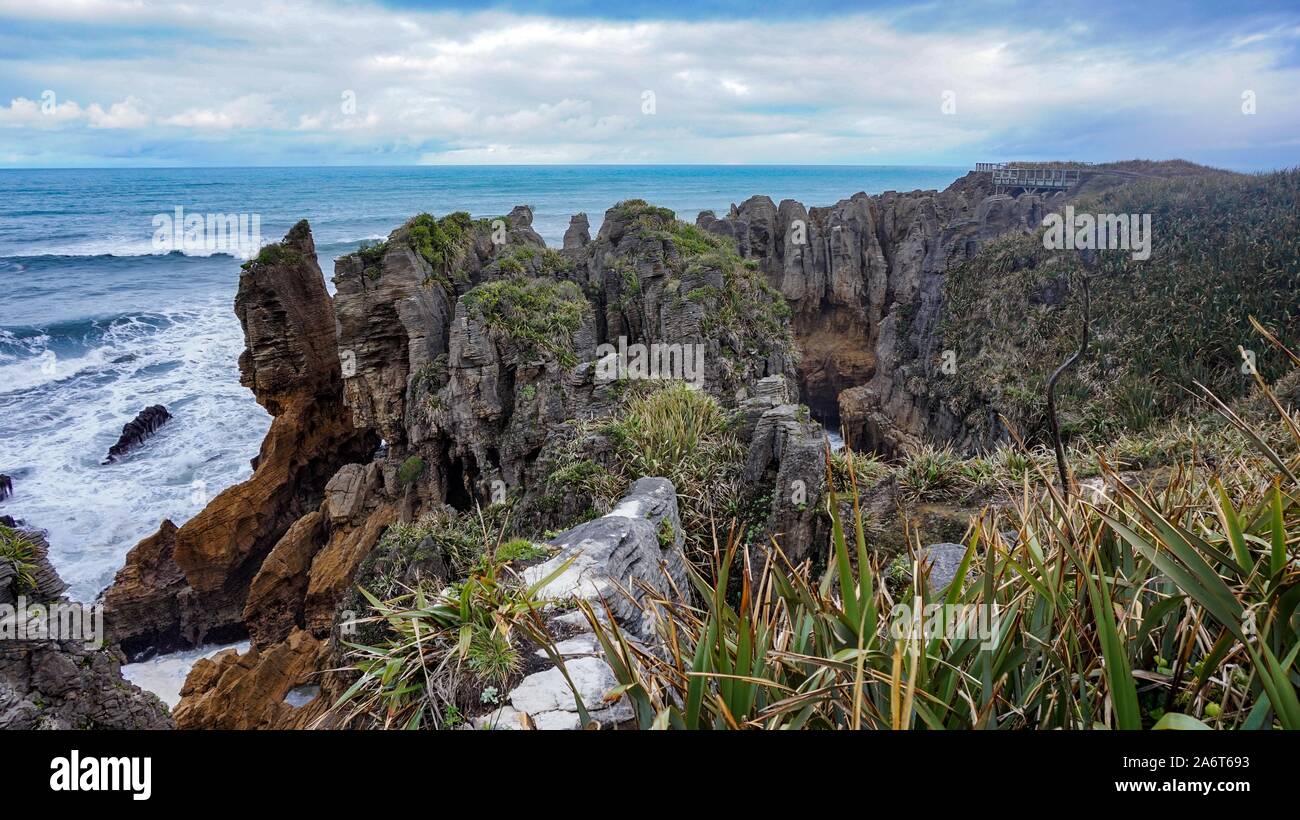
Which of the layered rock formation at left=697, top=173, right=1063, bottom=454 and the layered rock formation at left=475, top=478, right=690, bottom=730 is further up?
the layered rock formation at left=697, top=173, right=1063, bottom=454

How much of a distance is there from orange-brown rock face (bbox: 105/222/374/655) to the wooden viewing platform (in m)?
28.8

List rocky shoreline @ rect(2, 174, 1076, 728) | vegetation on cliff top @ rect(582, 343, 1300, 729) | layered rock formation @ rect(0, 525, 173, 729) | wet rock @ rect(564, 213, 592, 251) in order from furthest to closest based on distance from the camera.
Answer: wet rock @ rect(564, 213, 592, 251)
rocky shoreline @ rect(2, 174, 1076, 728)
layered rock formation @ rect(0, 525, 173, 729)
vegetation on cliff top @ rect(582, 343, 1300, 729)

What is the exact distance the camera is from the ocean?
57.5ft

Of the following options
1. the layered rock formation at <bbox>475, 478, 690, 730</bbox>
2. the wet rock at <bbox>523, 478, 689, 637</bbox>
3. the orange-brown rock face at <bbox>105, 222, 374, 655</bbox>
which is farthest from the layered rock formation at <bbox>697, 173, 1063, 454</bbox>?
the layered rock formation at <bbox>475, 478, 690, 730</bbox>

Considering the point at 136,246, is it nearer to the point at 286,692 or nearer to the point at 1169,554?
the point at 286,692

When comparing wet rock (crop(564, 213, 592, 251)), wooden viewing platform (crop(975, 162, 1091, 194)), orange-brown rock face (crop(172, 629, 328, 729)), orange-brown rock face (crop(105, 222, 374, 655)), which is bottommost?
orange-brown rock face (crop(172, 629, 328, 729))

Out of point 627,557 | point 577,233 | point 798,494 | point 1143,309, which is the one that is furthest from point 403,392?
point 1143,309

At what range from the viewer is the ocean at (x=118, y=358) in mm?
17531

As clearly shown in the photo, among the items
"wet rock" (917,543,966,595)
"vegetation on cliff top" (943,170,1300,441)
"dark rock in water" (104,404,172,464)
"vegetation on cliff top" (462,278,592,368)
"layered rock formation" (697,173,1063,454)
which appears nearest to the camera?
"wet rock" (917,543,966,595)

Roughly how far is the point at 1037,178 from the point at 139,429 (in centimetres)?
3900

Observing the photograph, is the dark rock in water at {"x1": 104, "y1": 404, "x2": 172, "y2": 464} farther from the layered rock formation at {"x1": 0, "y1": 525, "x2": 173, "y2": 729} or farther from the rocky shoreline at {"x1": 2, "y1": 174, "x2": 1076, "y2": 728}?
the layered rock formation at {"x1": 0, "y1": 525, "x2": 173, "y2": 729}

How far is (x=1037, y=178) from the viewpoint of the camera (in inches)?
1280

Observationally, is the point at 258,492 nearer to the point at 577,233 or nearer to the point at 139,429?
the point at 139,429
